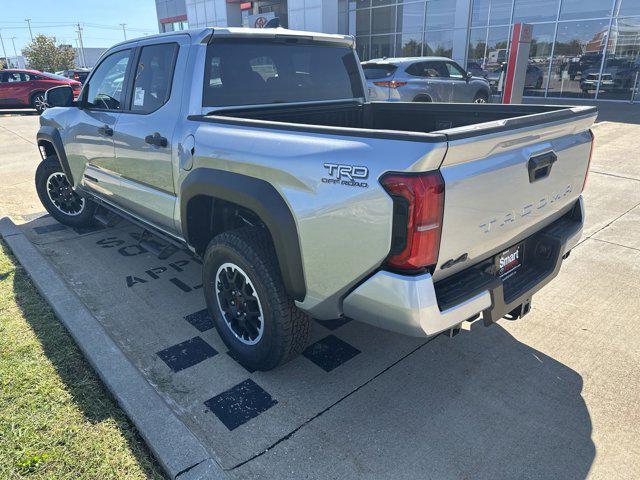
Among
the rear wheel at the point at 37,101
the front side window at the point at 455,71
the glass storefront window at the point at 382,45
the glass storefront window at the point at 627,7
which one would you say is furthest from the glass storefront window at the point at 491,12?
the rear wheel at the point at 37,101

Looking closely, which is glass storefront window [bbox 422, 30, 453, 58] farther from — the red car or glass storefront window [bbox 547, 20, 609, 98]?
the red car

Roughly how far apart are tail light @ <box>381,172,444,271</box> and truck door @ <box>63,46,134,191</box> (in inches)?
112

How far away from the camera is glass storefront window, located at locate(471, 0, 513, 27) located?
18.0 m

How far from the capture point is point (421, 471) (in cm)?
222

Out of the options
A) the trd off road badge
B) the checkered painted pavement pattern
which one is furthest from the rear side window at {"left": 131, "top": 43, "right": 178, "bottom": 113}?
the trd off road badge

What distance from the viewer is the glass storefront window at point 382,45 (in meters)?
22.8

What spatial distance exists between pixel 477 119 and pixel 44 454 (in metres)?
3.33

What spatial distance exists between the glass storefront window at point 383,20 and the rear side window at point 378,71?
13.1 meters

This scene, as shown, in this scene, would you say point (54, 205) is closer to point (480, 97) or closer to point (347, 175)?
point (347, 175)

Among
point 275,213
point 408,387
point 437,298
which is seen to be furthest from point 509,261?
point 275,213

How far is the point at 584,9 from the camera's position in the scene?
52.7ft

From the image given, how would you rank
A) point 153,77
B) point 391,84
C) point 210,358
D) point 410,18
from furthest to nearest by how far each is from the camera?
1. point 410,18
2. point 391,84
3. point 153,77
4. point 210,358

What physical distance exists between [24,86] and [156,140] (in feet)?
56.2

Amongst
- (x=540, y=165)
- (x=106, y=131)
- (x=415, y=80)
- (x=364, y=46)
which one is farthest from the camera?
(x=364, y=46)
